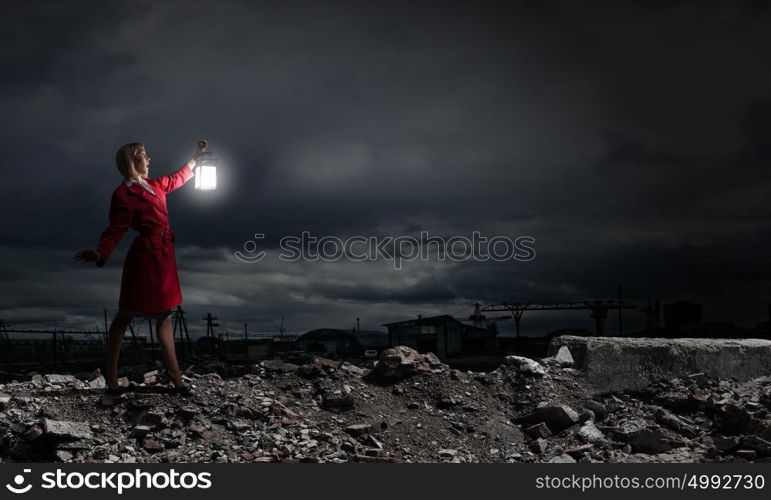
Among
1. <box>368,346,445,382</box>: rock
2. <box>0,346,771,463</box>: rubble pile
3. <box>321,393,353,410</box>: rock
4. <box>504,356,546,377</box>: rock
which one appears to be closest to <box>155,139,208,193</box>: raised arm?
<box>0,346,771,463</box>: rubble pile

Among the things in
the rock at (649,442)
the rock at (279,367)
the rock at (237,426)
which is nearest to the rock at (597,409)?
the rock at (649,442)

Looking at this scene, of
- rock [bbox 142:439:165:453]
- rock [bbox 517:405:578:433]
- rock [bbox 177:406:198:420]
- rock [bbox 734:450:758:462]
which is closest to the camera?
rock [bbox 142:439:165:453]

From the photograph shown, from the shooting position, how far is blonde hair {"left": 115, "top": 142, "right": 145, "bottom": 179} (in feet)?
17.7

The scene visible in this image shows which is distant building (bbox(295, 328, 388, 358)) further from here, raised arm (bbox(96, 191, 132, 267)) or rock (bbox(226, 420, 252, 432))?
raised arm (bbox(96, 191, 132, 267))

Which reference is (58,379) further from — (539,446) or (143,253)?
(539,446)

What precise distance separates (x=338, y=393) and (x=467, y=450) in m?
1.54

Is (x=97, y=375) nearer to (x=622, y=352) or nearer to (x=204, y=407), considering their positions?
(x=204, y=407)

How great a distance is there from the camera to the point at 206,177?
18.2ft

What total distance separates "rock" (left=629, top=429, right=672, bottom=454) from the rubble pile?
0.01m

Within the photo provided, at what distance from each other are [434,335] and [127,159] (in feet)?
87.5

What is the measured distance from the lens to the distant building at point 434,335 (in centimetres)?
3102

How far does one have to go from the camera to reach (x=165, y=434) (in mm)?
5797

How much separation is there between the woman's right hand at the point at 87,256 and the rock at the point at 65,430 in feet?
5.71

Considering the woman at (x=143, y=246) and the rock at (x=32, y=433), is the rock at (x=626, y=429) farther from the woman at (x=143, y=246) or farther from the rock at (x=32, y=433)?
the rock at (x=32, y=433)
